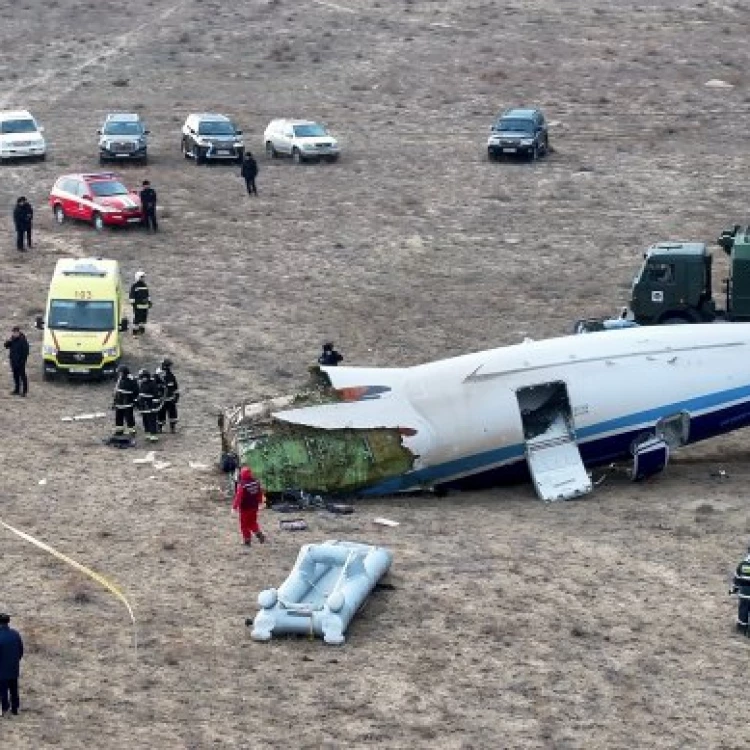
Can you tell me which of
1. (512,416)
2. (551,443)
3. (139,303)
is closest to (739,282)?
(551,443)

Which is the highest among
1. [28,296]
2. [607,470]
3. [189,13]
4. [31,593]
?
[31,593]

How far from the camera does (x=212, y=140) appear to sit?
204 ft

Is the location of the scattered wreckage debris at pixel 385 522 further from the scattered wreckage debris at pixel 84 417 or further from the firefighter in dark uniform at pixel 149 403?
the scattered wreckage debris at pixel 84 417

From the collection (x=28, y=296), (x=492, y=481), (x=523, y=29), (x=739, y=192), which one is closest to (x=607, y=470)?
(x=492, y=481)

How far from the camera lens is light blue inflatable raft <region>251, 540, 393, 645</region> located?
1049 inches

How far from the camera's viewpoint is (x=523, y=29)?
261 ft

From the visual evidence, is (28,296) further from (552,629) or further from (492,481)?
(552,629)

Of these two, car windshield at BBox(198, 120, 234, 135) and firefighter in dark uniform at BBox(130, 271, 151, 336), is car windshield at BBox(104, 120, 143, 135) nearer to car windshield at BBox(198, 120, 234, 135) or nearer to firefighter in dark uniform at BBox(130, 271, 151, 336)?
car windshield at BBox(198, 120, 234, 135)

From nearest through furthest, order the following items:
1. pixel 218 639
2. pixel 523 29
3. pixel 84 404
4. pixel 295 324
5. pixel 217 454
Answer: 1. pixel 218 639
2. pixel 217 454
3. pixel 84 404
4. pixel 295 324
5. pixel 523 29

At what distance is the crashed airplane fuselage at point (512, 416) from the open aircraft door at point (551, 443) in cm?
2

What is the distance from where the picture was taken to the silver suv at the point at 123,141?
6194 centimetres

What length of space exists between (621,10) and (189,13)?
1836cm

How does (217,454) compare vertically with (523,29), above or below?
above

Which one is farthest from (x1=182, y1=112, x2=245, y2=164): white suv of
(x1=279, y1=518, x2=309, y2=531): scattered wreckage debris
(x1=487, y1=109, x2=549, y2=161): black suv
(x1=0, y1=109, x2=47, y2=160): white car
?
(x1=279, y1=518, x2=309, y2=531): scattered wreckage debris
